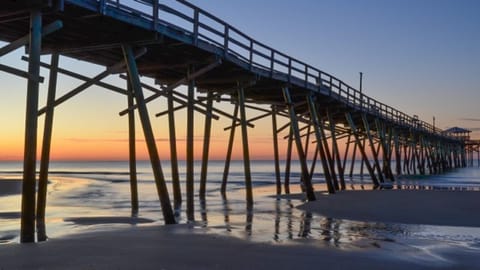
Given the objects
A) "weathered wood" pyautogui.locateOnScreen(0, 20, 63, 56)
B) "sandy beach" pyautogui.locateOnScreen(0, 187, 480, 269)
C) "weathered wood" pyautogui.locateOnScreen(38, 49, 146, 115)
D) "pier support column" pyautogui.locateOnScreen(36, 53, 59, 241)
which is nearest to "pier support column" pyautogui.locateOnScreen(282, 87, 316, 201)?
"weathered wood" pyautogui.locateOnScreen(38, 49, 146, 115)

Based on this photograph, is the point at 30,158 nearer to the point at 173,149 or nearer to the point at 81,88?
the point at 81,88

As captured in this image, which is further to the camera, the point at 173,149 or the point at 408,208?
the point at 173,149

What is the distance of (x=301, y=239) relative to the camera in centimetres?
941

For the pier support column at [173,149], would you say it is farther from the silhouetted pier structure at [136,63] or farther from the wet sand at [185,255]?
the wet sand at [185,255]

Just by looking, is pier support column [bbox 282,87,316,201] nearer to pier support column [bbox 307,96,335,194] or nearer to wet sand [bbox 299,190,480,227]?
wet sand [bbox 299,190,480,227]

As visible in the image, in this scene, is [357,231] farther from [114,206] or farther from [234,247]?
[114,206]

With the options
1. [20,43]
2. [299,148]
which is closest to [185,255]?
[20,43]

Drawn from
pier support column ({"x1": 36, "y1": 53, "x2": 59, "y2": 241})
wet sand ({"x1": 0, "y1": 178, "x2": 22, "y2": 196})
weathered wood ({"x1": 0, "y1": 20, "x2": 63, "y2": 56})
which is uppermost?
weathered wood ({"x1": 0, "y1": 20, "x2": 63, "y2": 56})

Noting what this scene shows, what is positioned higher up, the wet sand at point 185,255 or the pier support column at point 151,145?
the pier support column at point 151,145

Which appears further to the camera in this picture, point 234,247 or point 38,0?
point 38,0

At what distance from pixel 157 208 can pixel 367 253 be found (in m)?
9.86

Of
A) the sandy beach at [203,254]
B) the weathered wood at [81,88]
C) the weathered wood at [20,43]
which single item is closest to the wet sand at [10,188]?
the weathered wood at [81,88]

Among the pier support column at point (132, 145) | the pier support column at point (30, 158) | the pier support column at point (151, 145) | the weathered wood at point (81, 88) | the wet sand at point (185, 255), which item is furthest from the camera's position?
the pier support column at point (132, 145)

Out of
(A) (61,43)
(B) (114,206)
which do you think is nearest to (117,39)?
(A) (61,43)
